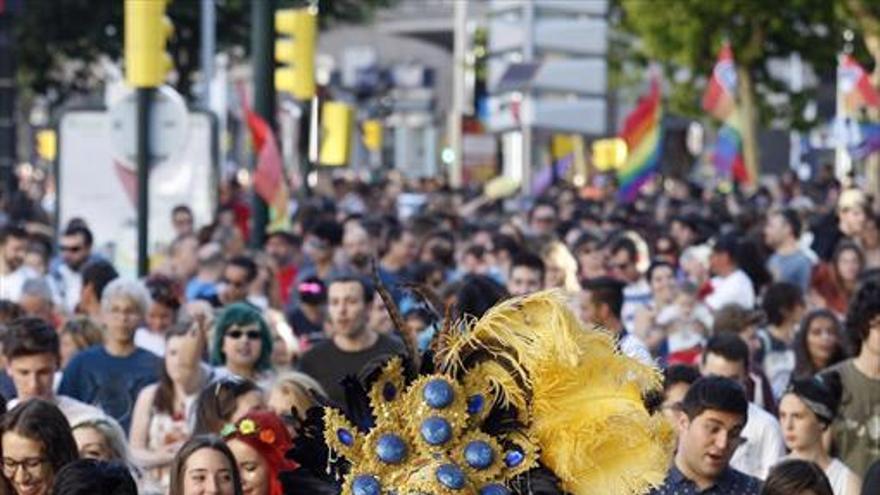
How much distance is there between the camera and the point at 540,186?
31.6m

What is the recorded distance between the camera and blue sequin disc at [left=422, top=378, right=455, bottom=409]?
19.7 feet

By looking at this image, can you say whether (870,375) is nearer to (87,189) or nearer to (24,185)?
(87,189)

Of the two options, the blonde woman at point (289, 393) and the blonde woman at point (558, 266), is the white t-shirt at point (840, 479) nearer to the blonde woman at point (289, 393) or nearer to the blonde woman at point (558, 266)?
the blonde woman at point (289, 393)

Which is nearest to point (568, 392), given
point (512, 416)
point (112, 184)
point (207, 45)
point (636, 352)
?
point (512, 416)

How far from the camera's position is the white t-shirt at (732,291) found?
16531mm

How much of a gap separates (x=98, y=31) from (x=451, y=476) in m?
40.1

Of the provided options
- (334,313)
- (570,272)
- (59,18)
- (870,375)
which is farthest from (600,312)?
(59,18)

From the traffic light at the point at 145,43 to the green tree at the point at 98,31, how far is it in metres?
27.0

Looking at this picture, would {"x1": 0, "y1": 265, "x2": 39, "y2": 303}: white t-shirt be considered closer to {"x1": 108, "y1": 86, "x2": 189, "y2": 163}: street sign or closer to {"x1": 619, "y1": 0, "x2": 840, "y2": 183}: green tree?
{"x1": 108, "y1": 86, "x2": 189, "y2": 163}: street sign

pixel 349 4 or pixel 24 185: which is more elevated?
pixel 349 4

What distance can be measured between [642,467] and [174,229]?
1624 centimetres

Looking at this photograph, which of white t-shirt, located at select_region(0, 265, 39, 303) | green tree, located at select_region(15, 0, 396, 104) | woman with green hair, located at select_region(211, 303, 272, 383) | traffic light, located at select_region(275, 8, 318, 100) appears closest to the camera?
woman with green hair, located at select_region(211, 303, 272, 383)

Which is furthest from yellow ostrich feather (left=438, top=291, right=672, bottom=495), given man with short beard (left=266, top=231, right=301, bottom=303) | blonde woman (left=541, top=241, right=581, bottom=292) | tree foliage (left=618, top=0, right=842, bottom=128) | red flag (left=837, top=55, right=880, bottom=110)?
tree foliage (left=618, top=0, right=842, bottom=128)

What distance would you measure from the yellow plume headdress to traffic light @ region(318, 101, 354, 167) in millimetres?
21945
